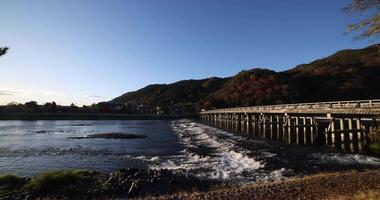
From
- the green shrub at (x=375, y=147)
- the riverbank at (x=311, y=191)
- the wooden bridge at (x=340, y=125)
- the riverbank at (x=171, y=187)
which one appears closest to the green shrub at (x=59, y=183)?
the riverbank at (x=171, y=187)

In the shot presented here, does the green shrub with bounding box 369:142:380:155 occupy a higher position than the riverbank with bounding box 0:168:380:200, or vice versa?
the green shrub with bounding box 369:142:380:155

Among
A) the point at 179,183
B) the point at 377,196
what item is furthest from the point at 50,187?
the point at 377,196

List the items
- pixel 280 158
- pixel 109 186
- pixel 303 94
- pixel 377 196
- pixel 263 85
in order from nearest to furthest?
pixel 377 196
pixel 109 186
pixel 280 158
pixel 303 94
pixel 263 85

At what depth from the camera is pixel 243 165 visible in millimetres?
21938

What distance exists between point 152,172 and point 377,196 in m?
11.8

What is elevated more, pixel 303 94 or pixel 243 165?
pixel 303 94

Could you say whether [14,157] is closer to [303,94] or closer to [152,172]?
[152,172]

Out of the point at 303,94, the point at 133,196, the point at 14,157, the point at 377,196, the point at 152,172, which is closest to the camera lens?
the point at 377,196

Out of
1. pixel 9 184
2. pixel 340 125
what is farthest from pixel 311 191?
pixel 340 125

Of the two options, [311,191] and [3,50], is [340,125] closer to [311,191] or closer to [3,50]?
[311,191]

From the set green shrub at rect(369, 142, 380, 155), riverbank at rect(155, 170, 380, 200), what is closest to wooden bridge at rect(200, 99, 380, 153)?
green shrub at rect(369, 142, 380, 155)

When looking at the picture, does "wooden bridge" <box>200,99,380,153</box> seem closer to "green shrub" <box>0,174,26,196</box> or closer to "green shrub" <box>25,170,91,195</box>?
"green shrub" <box>25,170,91,195</box>

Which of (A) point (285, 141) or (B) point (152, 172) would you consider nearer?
(B) point (152, 172)

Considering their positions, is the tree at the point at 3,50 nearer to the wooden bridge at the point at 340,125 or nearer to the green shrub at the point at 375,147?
the wooden bridge at the point at 340,125
